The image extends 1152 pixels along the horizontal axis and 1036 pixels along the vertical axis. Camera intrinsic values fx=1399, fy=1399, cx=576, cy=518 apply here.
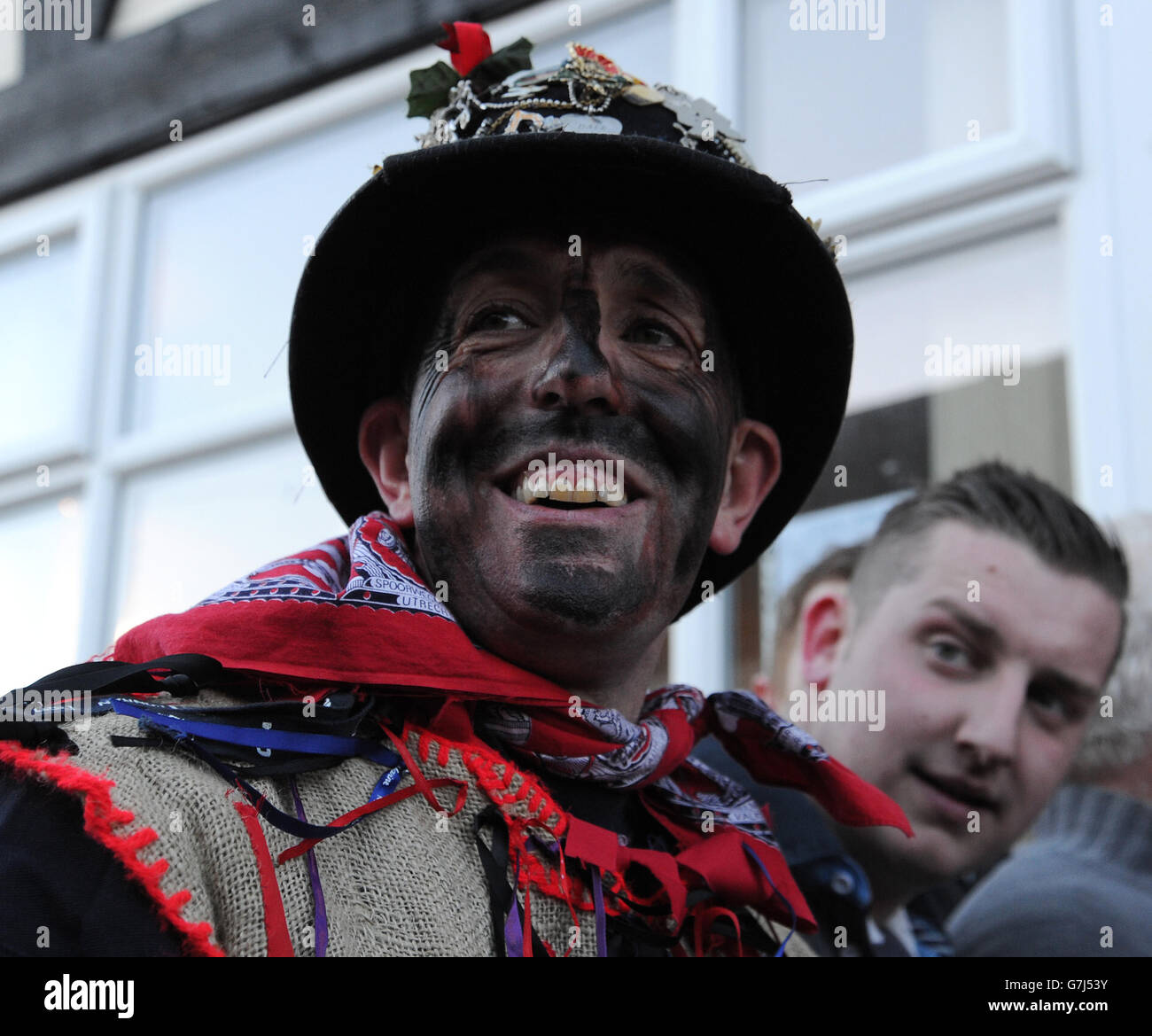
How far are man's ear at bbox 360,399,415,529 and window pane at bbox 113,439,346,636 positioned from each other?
75.6 inches

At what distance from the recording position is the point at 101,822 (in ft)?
3.84

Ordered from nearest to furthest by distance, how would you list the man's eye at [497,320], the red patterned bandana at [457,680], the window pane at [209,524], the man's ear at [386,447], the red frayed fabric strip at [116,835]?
the red frayed fabric strip at [116,835], the red patterned bandana at [457,680], the man's eye at [497,320], the man's ear at [386,447], the window pane at [209,524]

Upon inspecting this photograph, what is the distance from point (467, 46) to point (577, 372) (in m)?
0.55

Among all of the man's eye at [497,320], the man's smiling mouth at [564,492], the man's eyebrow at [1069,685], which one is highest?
the man's eye at [497,320]

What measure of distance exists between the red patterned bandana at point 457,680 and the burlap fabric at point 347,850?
2.6 inches

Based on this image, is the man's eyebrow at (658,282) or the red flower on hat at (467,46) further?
the red flower on hat at (467,46)

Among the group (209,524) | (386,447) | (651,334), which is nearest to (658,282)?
(651,334)

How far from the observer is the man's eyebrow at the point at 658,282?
1695mm

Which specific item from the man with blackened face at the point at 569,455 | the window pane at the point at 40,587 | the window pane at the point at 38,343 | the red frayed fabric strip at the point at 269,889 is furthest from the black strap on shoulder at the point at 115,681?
the window pane at the point at 38,343

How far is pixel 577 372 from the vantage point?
1.58 meters

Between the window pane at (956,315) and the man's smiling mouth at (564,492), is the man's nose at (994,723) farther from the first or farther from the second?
the man's smiling mouth at (564,492)

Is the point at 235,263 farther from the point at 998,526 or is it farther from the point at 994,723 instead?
the point at 994,723

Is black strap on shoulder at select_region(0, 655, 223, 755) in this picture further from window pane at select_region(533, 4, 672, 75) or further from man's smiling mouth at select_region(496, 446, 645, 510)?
window pane at select_region(533, 4, 672, 75)

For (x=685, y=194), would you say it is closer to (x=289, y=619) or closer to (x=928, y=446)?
(x=289, y=619)
